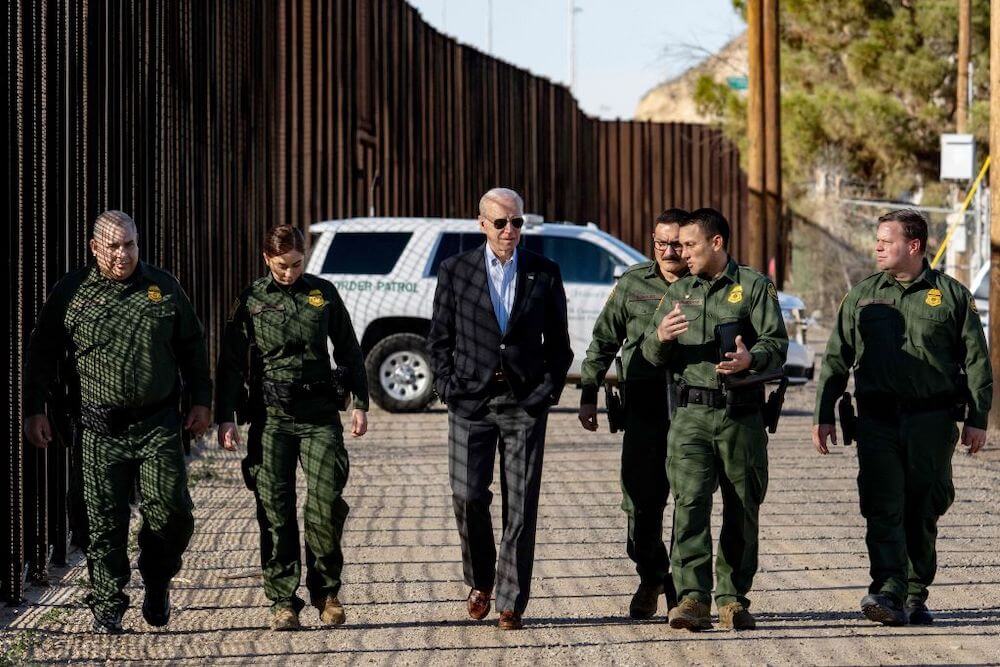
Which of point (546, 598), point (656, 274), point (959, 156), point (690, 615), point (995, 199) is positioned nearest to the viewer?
point (690, 615)

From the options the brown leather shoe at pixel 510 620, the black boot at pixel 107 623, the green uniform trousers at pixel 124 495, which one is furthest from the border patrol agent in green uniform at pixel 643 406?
the black boot at pixel 107 623

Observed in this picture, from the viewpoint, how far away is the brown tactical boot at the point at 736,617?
7262mm

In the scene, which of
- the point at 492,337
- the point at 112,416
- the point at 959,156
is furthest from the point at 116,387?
the point at 959,156

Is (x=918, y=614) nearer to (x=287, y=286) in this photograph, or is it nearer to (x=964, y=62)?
(x=287, y=286)

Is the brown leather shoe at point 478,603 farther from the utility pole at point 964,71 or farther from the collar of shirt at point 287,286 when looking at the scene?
the utility pole at point 964,71

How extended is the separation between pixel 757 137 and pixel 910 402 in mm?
18321

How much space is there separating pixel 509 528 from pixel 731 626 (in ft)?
3.13

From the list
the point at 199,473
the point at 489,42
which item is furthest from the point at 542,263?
the point at 489,42

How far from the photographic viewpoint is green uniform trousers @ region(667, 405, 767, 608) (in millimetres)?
7242

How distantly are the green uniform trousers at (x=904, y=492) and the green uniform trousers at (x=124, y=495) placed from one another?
9.05ft

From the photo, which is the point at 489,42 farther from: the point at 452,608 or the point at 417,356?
the point at 452,608

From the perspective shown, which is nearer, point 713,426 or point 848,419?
point 713,426

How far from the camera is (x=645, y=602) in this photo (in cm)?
759

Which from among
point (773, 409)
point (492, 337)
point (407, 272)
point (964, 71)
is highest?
point (964, 71)
